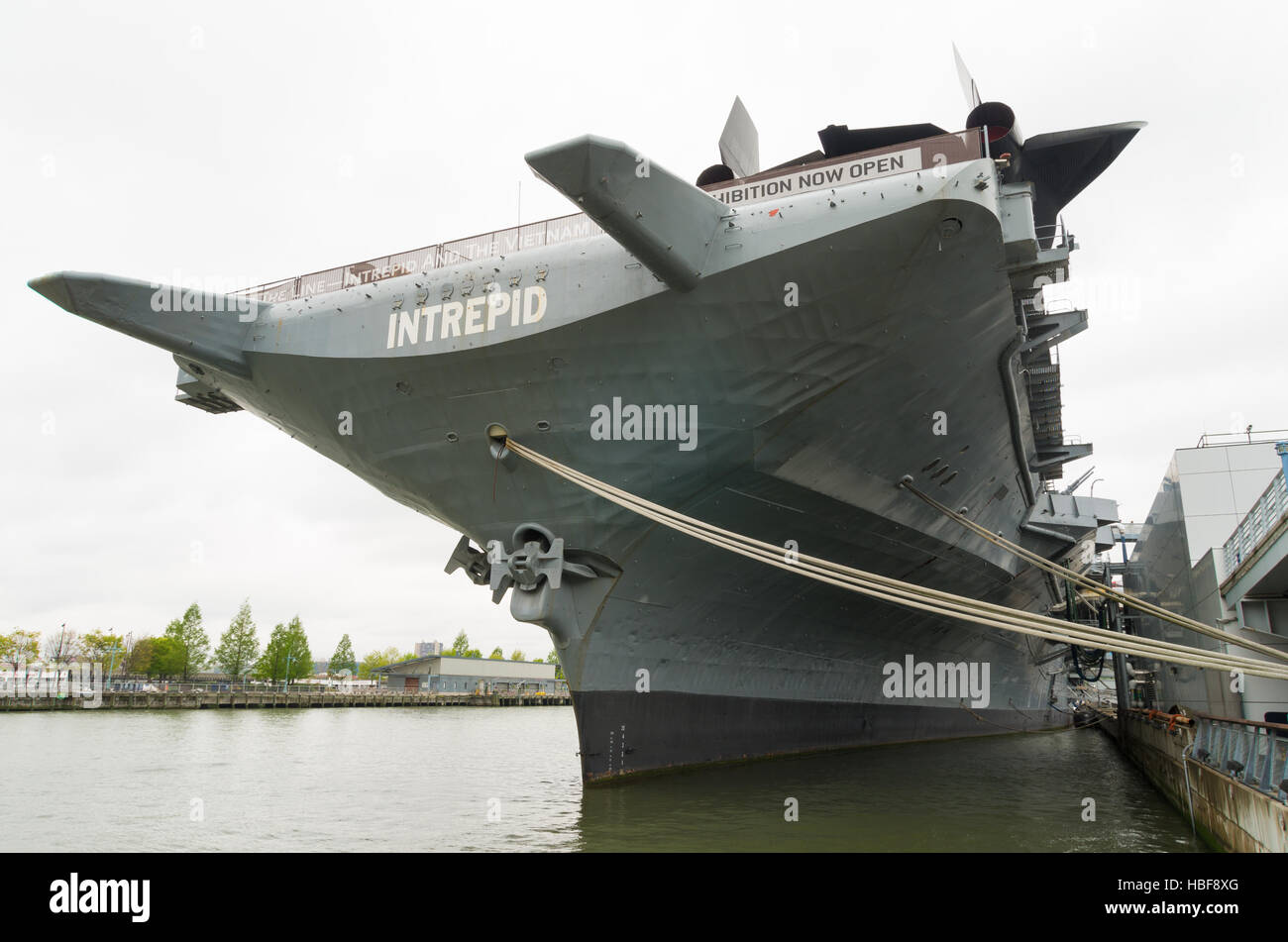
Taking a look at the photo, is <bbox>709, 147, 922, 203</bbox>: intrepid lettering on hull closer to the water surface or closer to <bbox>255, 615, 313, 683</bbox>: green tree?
the water surface

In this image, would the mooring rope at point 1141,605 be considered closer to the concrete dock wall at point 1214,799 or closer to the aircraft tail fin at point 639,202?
the concrete dock wall at point 1214,799

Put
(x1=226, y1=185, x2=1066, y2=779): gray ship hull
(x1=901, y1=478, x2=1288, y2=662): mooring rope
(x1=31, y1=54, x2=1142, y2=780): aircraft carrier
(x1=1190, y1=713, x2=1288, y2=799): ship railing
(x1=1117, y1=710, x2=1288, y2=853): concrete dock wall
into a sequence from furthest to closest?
(x1=226, y1=185, x2=1066, y2=779): gray ship hull
(x1=31, y1=54, x2=1142, y2=780): aircraft carrier
(x1=901, y1=478, x2=1288, y2=662): mooring rope
(x1=1190, y1=713, x2=1288, y2=799): ship railing
(x1=1117, y1=710, x2=1288, y2=853): concrete dock wall

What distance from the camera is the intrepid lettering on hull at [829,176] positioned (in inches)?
303

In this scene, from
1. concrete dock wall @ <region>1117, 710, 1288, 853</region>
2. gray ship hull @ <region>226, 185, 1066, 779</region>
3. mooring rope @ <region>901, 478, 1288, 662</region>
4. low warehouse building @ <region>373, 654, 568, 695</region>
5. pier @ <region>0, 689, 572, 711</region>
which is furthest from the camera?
low warehouse building @ <region>373, 654, 568, 695</region>

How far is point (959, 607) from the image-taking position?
249 inches

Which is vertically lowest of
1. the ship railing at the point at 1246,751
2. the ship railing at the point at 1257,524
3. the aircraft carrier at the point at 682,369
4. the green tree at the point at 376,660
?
the green tree at the point at 376,660

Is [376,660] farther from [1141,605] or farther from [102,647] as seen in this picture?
[1141,605]

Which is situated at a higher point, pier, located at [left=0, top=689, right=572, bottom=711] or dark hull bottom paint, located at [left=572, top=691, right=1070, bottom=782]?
dark hull bottom paint, located at [left=572, top=691, right=1070, bottom=782]

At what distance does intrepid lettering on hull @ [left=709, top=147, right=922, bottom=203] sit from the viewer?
25.3ft

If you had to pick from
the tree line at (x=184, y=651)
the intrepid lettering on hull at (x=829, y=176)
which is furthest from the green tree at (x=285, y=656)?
the intrepid lettering on hull at (x=829, y=176)

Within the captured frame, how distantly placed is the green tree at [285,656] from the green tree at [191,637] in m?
4.16

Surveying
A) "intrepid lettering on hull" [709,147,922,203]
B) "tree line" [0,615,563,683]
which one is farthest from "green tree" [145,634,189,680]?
"intrepid lettering on hull" [709,147,922,203]

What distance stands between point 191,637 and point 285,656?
6231mm
